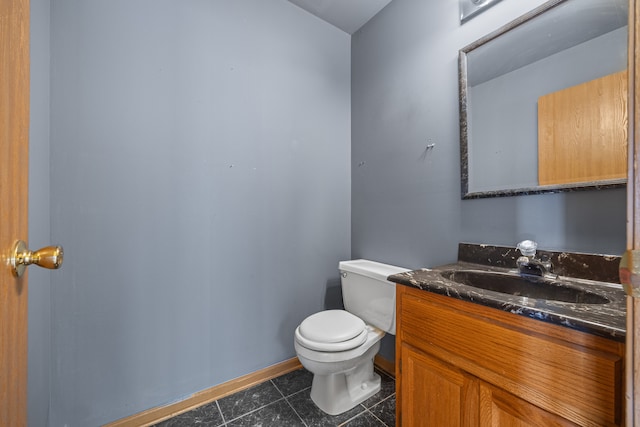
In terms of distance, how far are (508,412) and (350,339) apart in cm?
70

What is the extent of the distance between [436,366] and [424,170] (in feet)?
3.34

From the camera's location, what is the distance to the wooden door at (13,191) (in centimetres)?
43

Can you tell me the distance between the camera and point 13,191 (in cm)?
48

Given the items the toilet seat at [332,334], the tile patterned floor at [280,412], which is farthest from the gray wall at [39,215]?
the toilet seat at [332,334]

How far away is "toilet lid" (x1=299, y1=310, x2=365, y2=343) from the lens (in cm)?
129

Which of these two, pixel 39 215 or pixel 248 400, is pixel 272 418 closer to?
pixel 248 400

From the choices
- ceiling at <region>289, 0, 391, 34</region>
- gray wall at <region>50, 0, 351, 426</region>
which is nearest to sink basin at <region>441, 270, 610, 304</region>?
gray wall at <region>50, 0, 351, 426</region>

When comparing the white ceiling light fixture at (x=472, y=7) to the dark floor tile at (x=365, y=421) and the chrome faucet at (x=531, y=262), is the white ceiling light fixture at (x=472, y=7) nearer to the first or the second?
the chrome faucet at (x=531, y=262)

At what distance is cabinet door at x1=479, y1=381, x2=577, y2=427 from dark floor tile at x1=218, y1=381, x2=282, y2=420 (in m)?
1.13

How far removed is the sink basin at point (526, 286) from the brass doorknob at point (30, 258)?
122 cm

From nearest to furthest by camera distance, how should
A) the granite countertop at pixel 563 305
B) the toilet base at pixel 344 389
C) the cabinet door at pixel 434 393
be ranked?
1. the granite countertop at pixel 563 305
2. the cabinet door at pixel 434 393
3. the toilet base at pixel 344 389

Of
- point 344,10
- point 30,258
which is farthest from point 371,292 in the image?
point 344,10

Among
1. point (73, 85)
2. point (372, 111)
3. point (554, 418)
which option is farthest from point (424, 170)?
point (73, 85)

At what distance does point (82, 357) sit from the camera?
1169mm
